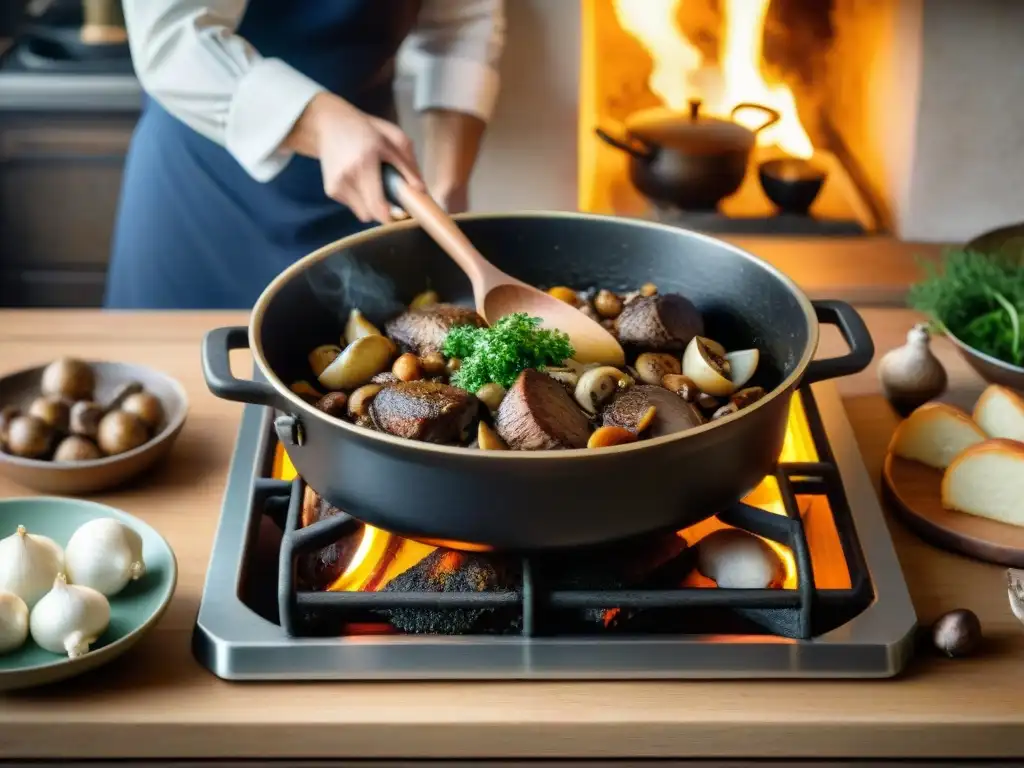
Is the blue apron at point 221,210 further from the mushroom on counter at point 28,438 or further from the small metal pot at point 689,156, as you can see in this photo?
the mushroom on counter at point 28,438

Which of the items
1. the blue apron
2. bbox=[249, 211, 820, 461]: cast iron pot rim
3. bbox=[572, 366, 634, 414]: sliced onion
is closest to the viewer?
bbox=[249, 211, 820, 461]: cast iron pot rim

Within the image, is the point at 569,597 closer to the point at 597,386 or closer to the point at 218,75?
the point at 597,386

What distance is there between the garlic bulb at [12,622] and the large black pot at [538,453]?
0.72 feet

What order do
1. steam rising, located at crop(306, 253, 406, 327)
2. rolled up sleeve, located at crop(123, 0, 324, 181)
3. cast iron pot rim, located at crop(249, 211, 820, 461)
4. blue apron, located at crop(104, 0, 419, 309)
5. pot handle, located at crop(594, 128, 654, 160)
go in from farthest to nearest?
pot handle, located at crop(594, 128, 654, 160) → blue apron, located at crop(104, 0, 419, 309) → rolled up sleeve, located at crop(123, 0, 324, 181) → steam rising, located at crop(306, 253, 406, 327) → cast iron pot rim, located at crop(249, 211, 820, 461)

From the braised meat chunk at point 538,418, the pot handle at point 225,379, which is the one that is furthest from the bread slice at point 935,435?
the pot handle at point 225,379

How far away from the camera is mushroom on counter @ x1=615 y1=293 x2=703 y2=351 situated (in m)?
1.14

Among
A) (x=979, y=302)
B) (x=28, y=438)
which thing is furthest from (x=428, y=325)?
(x=979, y=302)

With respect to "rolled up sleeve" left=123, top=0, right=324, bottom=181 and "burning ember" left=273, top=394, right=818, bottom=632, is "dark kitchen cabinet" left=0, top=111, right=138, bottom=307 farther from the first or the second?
"burning ember" left=273, top=394, right=818, bottom=632

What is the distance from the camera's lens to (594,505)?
0.86 meters

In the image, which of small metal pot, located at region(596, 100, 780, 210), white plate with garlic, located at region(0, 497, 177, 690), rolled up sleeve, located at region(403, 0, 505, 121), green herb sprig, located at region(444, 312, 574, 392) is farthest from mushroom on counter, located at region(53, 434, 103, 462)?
small metal pot, located at region(596, 100, 780, 210)

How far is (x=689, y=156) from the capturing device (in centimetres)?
216

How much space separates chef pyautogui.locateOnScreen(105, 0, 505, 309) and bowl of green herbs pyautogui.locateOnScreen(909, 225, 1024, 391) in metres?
0.71

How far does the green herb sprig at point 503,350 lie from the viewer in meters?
1.04

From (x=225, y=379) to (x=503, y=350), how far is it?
24cm
